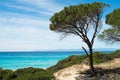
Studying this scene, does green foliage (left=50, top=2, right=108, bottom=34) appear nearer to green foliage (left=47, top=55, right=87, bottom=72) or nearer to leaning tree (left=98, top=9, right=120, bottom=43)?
leaning tree (left=98, top=9, right=120, bottom=43)

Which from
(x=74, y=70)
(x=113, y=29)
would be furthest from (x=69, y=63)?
(x=113, y=29)

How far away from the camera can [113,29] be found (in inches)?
1055

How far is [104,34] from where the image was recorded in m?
28.0

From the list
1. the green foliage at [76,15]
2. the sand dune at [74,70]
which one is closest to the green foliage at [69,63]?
the sand dune at [74,70]

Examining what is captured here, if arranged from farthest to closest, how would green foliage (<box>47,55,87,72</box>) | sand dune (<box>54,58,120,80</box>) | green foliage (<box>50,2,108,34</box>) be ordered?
green foliage (<box>47,55,87,72</box>), sand dune (<box>54,58,120,80</box>), green foliage (<box>50,2,108,34</box>)

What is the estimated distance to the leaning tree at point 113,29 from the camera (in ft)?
81.0

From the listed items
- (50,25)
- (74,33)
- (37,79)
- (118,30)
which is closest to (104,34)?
(118,30)

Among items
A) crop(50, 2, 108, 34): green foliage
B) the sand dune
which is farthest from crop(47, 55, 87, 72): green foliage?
crop(50, 2, 108, 34): green foliage

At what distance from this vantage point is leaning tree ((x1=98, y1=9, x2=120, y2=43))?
2468cm

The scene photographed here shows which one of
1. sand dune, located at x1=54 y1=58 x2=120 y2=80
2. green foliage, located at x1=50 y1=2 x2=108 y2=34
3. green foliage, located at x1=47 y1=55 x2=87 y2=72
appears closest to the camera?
green foliage, located at x1=50 y1=2 x2=108 y2=34

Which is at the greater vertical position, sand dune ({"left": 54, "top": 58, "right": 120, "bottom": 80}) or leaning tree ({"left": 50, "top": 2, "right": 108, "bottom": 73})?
leaning tree ({"left": 50, "top": 2, "right": 108, "bottom": 73})

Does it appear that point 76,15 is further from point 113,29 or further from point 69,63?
point 69,63

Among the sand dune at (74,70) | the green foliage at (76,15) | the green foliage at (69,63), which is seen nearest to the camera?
the green foliage at (76,15)

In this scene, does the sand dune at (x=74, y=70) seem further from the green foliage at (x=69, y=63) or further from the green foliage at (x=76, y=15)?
the green foliage at (x=76, y=15)
